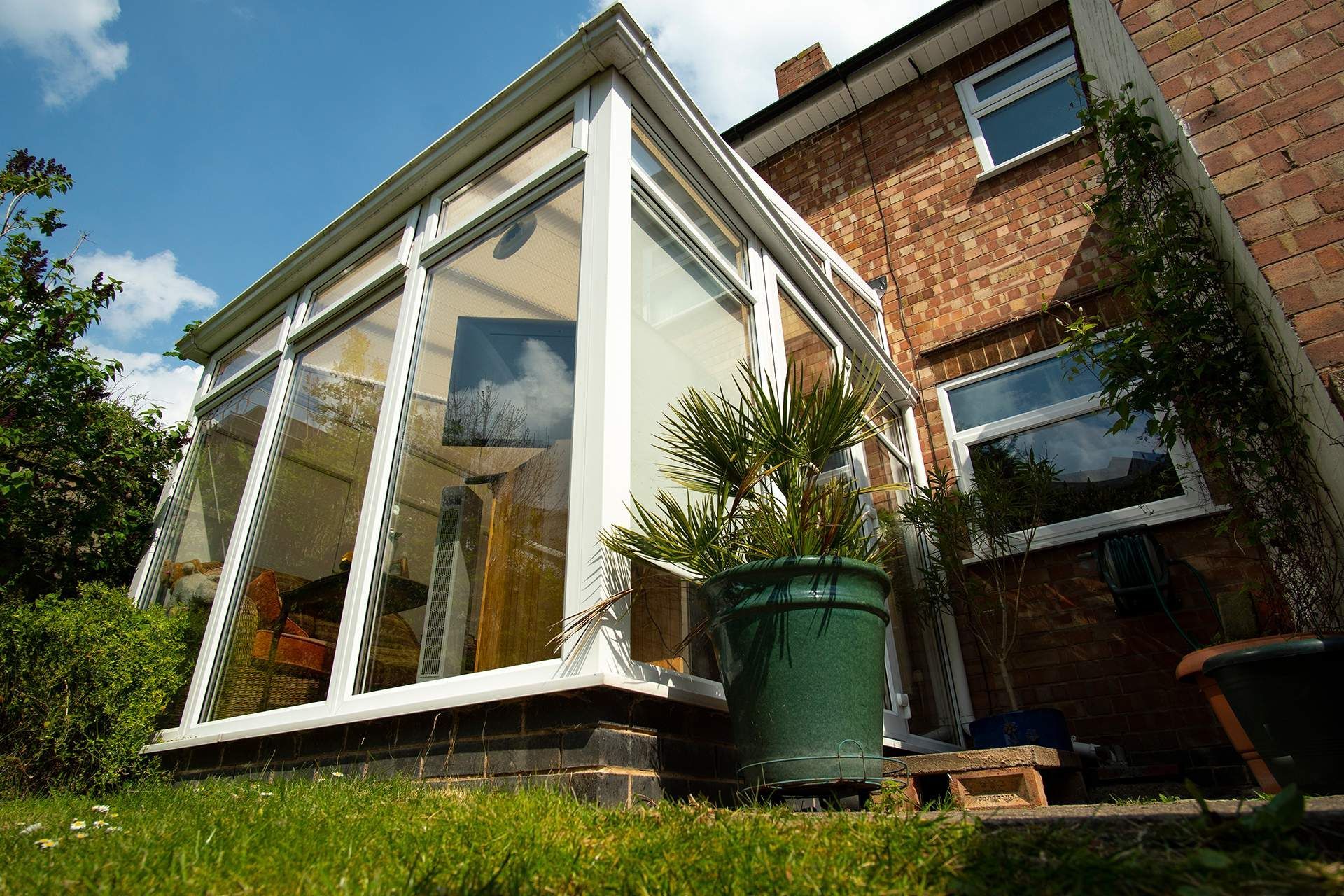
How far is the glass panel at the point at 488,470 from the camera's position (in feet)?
9.04

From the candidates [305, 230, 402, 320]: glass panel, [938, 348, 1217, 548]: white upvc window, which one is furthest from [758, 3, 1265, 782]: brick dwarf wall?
[305, 230, 402, 320]: glass panel

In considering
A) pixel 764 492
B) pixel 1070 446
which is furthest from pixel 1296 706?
pixel 1070 446

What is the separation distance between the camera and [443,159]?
4031 mm

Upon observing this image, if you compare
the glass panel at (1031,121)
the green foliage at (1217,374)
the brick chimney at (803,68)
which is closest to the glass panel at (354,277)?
the green foliage at (1217,374)

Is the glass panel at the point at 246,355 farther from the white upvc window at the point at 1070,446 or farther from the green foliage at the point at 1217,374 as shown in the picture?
the green foliage at the point at 1217,374

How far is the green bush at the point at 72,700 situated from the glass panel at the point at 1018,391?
18.2ft

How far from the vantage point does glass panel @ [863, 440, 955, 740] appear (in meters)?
4.42

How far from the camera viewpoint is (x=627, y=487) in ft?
8.74

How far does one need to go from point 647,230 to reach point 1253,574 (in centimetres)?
404

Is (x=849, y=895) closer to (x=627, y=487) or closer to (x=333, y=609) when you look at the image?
(x=627, y=487)

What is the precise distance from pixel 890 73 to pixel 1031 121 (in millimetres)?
1505

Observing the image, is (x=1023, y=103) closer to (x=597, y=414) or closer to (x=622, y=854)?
(x=597, y=414)

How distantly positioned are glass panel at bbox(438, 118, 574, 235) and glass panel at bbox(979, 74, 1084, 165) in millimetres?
4631

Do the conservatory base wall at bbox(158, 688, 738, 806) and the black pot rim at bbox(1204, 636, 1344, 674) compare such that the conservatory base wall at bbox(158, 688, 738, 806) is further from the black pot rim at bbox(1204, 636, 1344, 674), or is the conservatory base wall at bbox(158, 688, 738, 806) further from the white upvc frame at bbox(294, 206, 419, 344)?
the white upvc frame at bbox(294, 206, 419, 344)
